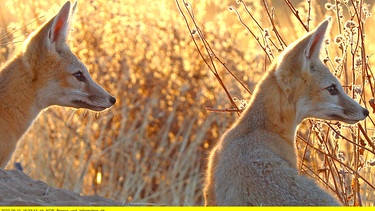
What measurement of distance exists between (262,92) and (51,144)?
496cm

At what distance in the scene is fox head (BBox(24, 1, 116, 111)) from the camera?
649cm

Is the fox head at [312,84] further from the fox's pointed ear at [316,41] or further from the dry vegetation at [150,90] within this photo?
the dry vegetation at [150,90]

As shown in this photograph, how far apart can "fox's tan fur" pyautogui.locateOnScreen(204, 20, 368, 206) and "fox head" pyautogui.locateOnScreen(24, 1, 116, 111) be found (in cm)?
145

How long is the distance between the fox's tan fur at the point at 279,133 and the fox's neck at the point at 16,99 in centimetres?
167

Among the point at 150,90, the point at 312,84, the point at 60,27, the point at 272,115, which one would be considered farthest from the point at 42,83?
the point at 150,90

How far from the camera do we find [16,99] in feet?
20.9

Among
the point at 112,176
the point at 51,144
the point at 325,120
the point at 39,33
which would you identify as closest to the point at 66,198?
the point at 39,33

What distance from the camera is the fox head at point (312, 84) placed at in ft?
18.5

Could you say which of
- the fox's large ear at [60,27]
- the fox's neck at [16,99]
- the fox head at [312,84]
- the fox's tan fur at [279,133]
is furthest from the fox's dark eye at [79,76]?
the fox head at [312,84]

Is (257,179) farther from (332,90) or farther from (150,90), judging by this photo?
(150,90)

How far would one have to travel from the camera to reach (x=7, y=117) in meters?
6.32

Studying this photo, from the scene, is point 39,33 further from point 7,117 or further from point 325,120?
point 325,120

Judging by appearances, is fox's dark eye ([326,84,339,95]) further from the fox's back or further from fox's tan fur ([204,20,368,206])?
the fox's back

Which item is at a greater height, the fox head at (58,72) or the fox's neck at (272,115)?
the fox head at (58,72)
